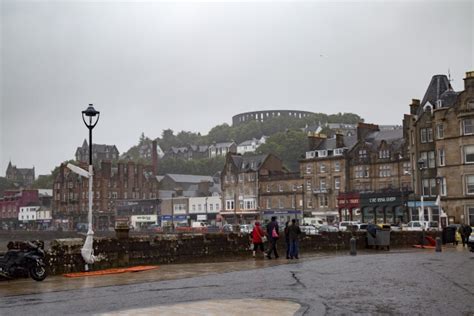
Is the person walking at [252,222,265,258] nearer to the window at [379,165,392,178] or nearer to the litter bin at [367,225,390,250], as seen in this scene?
the litter bin at [367,225,390,250]

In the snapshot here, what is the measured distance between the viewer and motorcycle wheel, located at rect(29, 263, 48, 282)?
17.2 meters

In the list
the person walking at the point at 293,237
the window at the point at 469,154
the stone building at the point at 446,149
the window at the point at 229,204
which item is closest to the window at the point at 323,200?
the stone building at the point at 446,149

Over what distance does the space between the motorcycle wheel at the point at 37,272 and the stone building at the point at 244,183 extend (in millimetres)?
79965

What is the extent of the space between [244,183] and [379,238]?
65446 mm

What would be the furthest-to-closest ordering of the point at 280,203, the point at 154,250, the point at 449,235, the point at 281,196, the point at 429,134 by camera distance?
1. the point at 280,203
2. the point at 281,196
3. the point at 429,134
4. the point at 449,235
5. the point at 154,250

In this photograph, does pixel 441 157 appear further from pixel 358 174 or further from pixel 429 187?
pixel 358 174

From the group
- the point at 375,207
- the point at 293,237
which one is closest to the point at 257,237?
the point at 293,237

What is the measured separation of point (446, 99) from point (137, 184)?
7601cm

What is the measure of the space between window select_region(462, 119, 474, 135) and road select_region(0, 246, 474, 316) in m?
45.6

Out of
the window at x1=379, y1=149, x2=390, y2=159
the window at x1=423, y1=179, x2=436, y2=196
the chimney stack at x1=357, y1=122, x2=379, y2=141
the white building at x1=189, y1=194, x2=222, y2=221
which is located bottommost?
the white building at x1=189, y1=194, x2=222, y2=221

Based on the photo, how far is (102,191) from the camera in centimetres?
11994

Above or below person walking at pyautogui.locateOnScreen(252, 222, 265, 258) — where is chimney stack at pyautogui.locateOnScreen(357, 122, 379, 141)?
above

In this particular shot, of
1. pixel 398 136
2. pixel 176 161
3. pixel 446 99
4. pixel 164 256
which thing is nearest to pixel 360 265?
pixel 164 256

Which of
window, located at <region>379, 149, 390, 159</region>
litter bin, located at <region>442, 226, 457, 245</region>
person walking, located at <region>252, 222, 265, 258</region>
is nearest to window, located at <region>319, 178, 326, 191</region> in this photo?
window, located at <region>379, 149, 390, 159</region>
